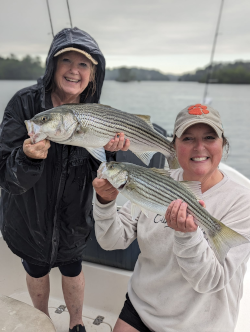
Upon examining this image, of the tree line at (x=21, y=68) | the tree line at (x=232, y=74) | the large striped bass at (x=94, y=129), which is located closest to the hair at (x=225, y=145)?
the large striped bass at (x=94, y=129)

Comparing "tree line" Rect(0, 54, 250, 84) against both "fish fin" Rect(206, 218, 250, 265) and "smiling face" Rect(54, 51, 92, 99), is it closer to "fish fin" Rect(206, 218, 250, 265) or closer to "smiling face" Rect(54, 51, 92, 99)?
"smiling face" Rect(54, 51, 92, 99)

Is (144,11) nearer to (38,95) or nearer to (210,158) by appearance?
(38,95)

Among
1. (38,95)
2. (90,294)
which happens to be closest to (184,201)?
(38,95)

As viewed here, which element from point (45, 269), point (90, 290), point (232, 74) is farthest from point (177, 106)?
point (45, 269)

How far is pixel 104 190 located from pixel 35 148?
0.46 metres

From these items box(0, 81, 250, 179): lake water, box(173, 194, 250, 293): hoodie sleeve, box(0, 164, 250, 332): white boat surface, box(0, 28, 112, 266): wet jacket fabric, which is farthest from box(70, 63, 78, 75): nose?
box(0, 81, 250, 179): lake water

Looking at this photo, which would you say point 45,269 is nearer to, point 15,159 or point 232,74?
point 15,159

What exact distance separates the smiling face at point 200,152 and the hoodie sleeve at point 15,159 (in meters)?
0.88

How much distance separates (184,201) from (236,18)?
4427 mm

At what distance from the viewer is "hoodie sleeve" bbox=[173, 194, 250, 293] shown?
4.68 feet

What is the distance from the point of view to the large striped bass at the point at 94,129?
1.67 metres

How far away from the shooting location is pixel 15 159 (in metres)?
1.78

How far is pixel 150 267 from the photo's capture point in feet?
6.08

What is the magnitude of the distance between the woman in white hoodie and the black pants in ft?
2.22
